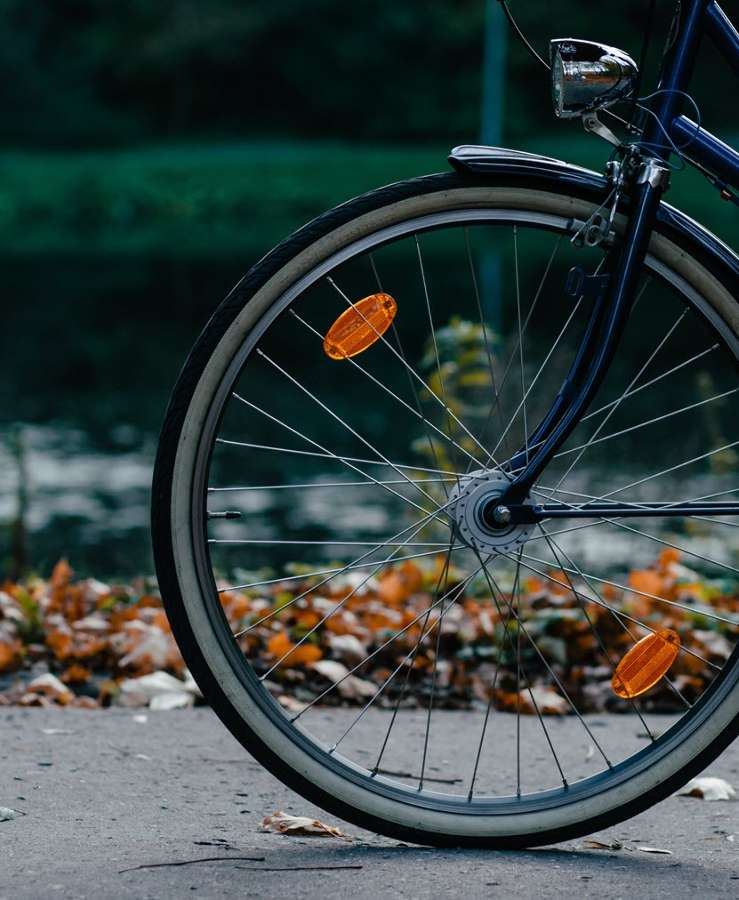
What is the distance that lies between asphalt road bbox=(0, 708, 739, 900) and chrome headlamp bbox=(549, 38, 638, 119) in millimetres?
1184

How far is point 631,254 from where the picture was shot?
7.49ft

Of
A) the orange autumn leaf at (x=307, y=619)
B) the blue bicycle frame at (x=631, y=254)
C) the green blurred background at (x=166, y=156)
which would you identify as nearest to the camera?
the blue bicycle frame at (x=631, y=254)

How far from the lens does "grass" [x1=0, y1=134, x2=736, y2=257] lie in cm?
2697

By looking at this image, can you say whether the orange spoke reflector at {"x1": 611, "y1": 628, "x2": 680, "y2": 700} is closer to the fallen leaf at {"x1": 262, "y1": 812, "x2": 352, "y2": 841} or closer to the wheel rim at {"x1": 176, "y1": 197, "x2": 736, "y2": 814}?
the wheel rim at {"x1": 176, "y1": 197, "x2": 736, "y2": 814}

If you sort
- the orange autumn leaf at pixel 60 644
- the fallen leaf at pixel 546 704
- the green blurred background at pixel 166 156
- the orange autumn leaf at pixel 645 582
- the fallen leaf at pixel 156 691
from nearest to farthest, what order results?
the fallen leaf at pixel 156 691 < the fallen leaf at pixel 546 704 < the orange autumn leaf at pixel 60 644 < the orange autumn leaf at pixel 645 582 < the green blurred background at pixel 166 156

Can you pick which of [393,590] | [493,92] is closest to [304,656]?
[393,590]

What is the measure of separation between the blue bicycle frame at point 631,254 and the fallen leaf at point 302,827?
606mm

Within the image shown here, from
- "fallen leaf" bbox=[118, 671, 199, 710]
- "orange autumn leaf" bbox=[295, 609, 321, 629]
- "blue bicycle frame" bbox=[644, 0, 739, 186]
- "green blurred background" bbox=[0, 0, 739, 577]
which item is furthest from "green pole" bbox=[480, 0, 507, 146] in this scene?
"blue bicycle frame" bbox=[644, 0, 739, 186]

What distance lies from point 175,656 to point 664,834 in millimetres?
1528

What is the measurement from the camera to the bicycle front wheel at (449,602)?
2.28m

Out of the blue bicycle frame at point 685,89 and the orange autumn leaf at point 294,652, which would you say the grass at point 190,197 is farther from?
the blue bicycle frame at point 685,89

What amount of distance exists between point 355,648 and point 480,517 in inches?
63.4

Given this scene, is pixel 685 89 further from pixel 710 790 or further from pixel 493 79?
pixel 493 79

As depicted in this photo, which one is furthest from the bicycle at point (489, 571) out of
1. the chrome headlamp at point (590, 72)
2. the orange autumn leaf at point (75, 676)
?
the orange autumn leaf at point (75, 676)
